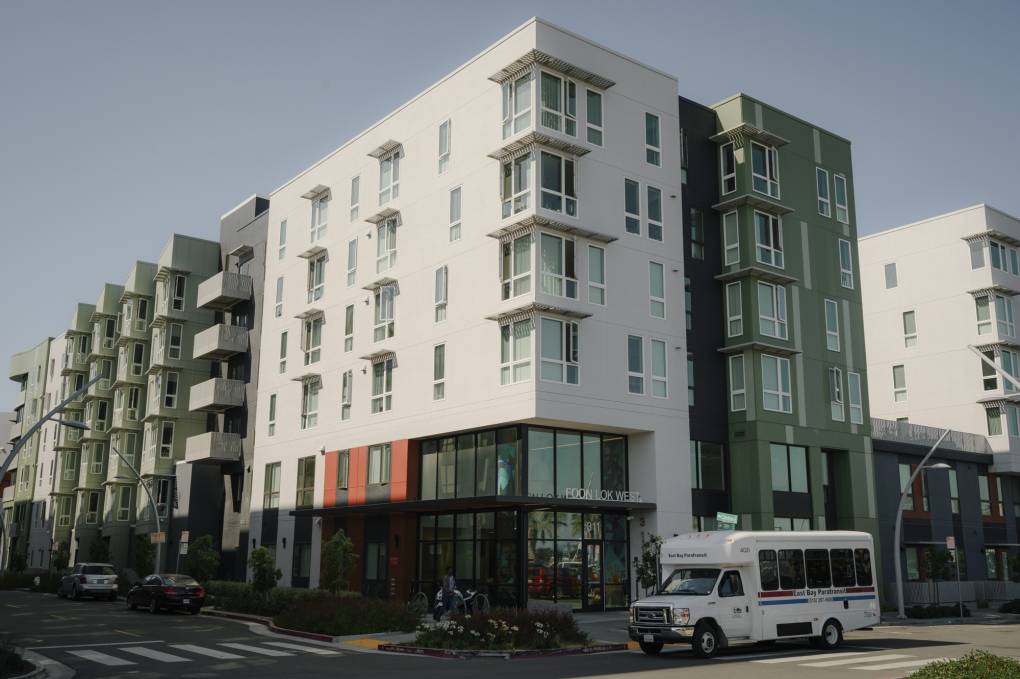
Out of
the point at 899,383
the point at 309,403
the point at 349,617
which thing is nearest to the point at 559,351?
the point at 349,617

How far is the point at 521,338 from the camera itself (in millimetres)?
33812

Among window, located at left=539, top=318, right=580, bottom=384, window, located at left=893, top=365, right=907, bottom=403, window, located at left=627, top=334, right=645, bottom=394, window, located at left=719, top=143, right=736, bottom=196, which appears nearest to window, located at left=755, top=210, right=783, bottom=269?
window, located at left=719, top=143, right=736, bottom=196

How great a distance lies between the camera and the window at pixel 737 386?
38625 mm

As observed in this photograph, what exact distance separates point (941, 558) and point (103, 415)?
61.1 meters

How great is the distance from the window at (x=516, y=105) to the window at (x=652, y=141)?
6.20 m

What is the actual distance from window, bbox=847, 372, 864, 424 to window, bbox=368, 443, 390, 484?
69.8 ft

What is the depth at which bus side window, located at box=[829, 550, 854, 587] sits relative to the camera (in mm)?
24953

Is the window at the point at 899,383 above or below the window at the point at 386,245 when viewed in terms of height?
below

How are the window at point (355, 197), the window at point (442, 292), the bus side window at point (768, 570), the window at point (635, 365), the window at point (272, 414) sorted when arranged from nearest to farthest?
the bus side window at point (768, 570)
the window at point (635, 365)
the window at point (442, 292)
the window at point (355, 197)
the window at point (272, 414)

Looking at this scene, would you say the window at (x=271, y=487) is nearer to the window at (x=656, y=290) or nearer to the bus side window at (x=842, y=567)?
the window at (x=656, y=290)

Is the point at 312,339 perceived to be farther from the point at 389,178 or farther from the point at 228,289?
the point at 389,178

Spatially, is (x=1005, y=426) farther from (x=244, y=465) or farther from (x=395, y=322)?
(x=244, y=465)

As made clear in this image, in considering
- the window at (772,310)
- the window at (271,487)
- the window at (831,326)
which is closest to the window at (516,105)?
the window at (772,310)

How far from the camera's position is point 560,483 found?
34.4 meters
